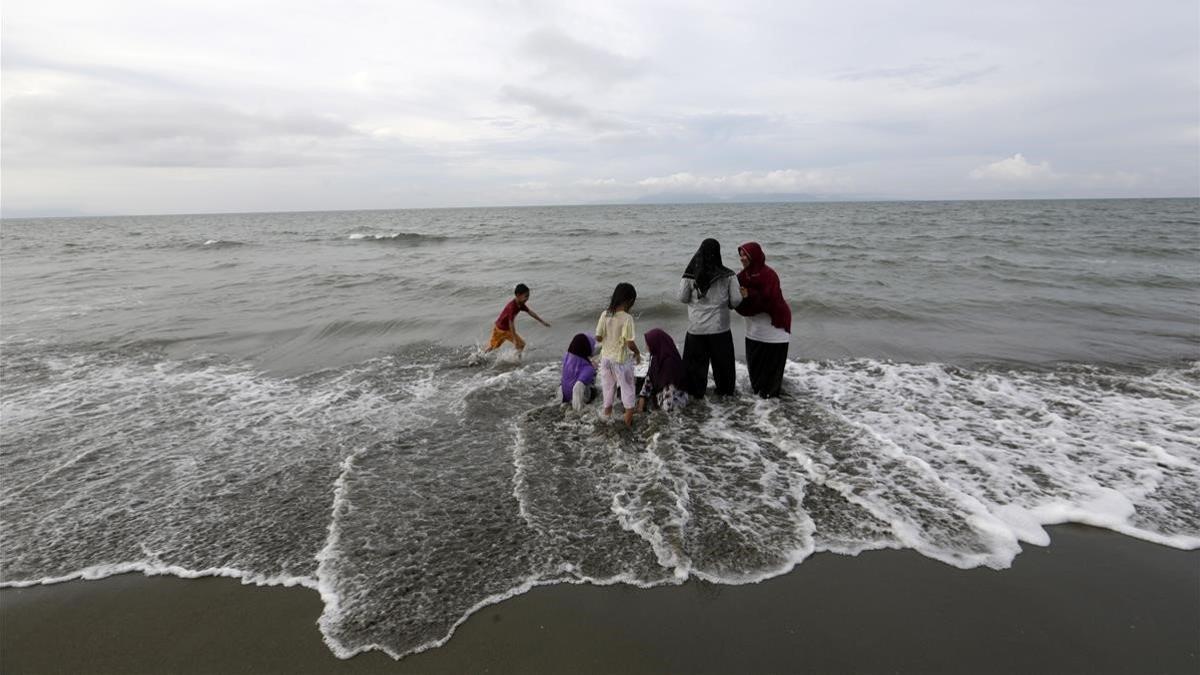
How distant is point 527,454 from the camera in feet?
16.9

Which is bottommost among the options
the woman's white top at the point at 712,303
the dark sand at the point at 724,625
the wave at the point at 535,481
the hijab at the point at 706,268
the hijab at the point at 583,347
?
the dark sand at the point at 724,625

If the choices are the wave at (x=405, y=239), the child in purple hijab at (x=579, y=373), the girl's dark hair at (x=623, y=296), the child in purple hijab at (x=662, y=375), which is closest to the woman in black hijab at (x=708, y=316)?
the child in purple hijab at (x=662, y=375)

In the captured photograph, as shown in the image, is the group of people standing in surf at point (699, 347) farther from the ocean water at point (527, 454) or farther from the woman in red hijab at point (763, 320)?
the ocean water at point (527, 454)

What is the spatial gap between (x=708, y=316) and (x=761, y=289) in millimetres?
646

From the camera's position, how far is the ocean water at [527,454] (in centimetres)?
364

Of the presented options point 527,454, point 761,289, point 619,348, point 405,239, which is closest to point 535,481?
point 527,454

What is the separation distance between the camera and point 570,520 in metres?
4.04

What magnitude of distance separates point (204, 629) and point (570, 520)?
2229mm

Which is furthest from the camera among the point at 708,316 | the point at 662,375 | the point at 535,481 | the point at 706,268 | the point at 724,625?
the point at 708,316

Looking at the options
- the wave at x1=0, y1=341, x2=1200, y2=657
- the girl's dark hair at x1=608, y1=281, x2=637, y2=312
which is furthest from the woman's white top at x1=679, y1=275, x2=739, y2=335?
the wave at x1=0, y1=341, x2=1200, y2=657

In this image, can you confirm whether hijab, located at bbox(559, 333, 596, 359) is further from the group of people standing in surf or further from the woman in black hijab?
the woman in black hijab

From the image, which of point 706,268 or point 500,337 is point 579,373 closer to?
point 706,268

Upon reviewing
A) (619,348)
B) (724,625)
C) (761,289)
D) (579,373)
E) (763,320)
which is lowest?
(724,625)

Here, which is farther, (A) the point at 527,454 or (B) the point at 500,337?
(B) the point at 500,337
